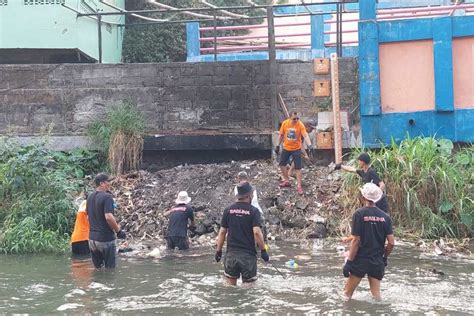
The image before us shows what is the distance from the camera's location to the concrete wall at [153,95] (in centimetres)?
1617

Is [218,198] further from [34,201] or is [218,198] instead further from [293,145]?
[34,201]

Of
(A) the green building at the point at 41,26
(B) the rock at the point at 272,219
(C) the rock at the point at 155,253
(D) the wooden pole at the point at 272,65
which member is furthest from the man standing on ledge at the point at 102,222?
(A) the green building at the point at 41,26

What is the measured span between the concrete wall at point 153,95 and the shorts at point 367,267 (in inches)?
324

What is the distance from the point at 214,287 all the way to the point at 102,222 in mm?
2099

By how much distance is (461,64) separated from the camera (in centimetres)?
1509

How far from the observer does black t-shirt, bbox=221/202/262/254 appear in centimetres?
889

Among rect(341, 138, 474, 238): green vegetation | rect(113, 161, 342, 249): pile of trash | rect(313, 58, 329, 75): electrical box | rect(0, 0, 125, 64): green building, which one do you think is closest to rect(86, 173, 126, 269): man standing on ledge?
rect(113, 161, 342, 249): pile of trash

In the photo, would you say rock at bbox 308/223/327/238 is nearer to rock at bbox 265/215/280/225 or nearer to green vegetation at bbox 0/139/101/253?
rock at bbox 265/215/280/225

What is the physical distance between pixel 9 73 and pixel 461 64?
10937 mm

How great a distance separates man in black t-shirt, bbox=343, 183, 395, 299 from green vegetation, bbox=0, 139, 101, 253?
6.52 m

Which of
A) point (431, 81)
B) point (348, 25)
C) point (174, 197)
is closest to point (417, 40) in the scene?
point (431, 81)

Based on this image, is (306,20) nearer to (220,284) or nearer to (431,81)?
(431,81)

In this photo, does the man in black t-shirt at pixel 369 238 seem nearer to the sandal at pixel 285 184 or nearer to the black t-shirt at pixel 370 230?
the black t-shirt at pixel 370 230

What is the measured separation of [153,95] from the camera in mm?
16469
